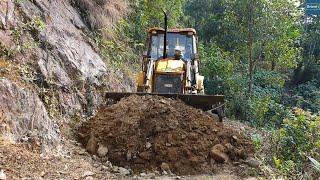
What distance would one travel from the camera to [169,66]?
8172mm

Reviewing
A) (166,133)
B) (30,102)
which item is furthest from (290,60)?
(30,102)

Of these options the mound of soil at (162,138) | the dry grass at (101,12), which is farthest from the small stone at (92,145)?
the dry grass at (101,12)

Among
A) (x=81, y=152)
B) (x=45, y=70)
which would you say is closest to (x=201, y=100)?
(x=81, y=152)

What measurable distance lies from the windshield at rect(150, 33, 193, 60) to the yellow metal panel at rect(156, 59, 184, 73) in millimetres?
691

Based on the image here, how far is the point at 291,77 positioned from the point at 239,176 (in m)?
15.5

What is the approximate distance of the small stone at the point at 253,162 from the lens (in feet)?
19.5

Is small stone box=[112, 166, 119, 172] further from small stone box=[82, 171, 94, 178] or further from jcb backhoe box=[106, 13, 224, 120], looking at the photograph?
jcb backhoe box=[106, 13, 224, 120]

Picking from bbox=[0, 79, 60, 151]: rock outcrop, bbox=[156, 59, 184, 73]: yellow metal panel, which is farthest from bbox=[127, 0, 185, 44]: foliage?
bbox=[0, 79, 60, 151]: rock outcrop

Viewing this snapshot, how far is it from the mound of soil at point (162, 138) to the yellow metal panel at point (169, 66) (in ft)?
3.79

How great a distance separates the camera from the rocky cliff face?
18.4 feet

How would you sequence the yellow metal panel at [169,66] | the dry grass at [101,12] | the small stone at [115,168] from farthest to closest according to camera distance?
Result: the dry grass at [101,12] < the yellow metal panel at [169,66] < the small stone at [115,168]

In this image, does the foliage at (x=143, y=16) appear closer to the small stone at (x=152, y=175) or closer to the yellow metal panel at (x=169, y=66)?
the yellow metal panel at (x=169, y=66)

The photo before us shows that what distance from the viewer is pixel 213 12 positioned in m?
20.4

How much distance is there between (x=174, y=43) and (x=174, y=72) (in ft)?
4.81
